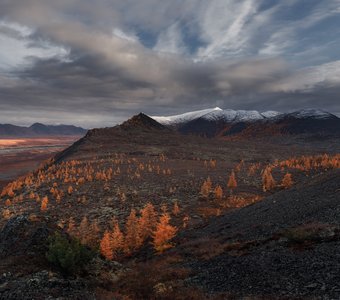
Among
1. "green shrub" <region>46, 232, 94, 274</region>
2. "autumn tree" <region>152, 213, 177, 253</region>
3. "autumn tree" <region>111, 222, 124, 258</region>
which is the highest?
"green shrub" <region>46, 232, 94, 274</region>

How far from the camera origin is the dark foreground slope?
23.5 m

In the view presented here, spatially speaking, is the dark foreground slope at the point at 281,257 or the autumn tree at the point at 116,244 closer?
the dark foreground slope at the point at 281,257

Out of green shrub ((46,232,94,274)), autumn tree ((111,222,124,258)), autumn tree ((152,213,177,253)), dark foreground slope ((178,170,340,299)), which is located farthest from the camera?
autumn tree ((111,222,124,258))

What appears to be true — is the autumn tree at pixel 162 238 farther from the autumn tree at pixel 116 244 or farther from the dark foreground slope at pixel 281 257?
the dark foreground slope at pixel 281 257

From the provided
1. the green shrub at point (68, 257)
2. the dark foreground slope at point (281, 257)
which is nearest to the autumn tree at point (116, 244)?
the dark foreground slope at point (281, 257)

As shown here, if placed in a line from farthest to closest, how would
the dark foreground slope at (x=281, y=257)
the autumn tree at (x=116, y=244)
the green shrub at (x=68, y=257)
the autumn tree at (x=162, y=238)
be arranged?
the autumn tree at (x=116, y=244) < the autumn tree at (x=162, y=238) < the green shrub at (x=68, y=257) < the dark foreground slope at (x=281, y=257)

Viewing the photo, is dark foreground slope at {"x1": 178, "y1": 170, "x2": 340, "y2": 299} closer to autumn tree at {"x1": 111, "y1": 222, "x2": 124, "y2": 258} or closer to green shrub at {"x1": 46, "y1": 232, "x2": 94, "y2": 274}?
green shrub at {"x1": 46, "y1": 232, "x2": 94, "y2": 274}

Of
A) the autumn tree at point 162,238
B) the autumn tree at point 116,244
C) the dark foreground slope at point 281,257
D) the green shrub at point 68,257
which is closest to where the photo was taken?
the dark foreground slope at point 281,257

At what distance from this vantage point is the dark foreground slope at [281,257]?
77.1 feet

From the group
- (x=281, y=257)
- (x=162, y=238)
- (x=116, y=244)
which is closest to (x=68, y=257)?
(x=281, y=257)

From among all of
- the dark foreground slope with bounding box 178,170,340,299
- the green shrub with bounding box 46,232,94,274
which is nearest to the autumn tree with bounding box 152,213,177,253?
the dark foreground slope with bounding box 178,170,340,299

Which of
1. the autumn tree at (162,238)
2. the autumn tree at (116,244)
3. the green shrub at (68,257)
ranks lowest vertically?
the autumn tree at (116,244)

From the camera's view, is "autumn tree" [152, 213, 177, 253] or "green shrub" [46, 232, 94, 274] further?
"autumn tree" [152, 213, 177, 253]

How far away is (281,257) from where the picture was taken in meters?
28.8
